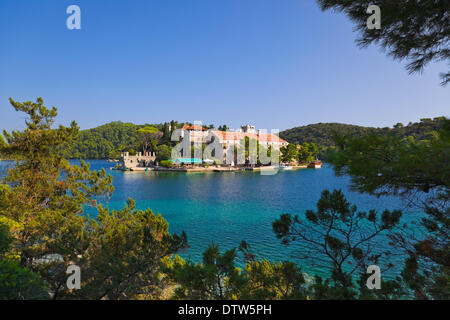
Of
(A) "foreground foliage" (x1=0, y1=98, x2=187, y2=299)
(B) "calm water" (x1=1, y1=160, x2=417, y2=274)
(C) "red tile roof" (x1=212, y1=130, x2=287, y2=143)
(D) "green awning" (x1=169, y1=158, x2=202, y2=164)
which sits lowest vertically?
(B) "calm water" (x1=1, y1=160, x2=417, y2=274)

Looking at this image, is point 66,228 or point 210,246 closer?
point 210,246

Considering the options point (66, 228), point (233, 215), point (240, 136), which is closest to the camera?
point (66, 228)

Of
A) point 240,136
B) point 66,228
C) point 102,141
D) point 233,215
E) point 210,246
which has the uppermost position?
point 102,141

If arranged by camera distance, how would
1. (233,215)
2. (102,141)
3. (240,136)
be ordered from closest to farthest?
1. (233,215)
2. (240,136)
3. (102,141)

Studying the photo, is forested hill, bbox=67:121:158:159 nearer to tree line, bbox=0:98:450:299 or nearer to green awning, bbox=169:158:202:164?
green awning, bbox=169:158:202:164

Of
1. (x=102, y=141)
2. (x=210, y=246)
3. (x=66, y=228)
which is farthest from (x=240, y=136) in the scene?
(x=102, y=141)

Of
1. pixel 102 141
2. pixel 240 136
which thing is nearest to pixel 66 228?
pixel 240 136

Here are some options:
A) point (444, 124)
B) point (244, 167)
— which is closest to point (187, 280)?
point (444, 124)

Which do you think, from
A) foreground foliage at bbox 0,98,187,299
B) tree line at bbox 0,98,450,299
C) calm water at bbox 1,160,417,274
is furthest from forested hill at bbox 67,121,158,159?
tree line at bbox 0,98,450,299

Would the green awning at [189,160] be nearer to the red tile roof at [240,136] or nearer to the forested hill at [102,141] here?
the red tile roof at [240,136]

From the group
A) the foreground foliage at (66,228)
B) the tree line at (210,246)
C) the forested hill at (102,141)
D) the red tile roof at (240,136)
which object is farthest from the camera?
the forested hill at (102,141)

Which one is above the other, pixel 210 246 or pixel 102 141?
pixel 102 141

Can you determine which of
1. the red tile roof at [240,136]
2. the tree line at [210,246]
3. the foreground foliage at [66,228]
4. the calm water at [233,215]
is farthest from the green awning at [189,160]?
the tree line at [210,246]

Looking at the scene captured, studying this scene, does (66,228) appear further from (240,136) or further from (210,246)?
(240,136)
